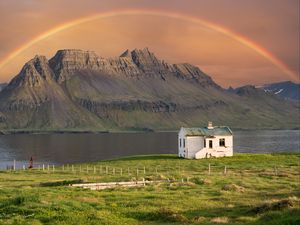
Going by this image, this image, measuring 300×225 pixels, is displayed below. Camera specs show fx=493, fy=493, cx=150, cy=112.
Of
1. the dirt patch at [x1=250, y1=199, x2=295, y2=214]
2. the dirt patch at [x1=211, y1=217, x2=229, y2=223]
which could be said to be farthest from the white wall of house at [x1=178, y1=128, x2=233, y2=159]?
the dirt patch at [x1=211, y1=217, x2=229, y2=223]

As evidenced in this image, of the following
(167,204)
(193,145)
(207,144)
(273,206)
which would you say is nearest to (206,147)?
(207,144)

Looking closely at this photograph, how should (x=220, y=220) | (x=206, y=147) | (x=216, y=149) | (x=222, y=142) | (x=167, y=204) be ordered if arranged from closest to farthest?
(x=220, y=220)
(x=167, y=204)
(x=206, y=147)
(x=216, y=149)
(x=222, y=142)

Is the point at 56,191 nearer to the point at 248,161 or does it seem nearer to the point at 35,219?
the point at 35,219

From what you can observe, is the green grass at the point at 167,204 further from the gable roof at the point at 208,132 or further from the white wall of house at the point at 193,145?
the gable roof at the point at 208,132

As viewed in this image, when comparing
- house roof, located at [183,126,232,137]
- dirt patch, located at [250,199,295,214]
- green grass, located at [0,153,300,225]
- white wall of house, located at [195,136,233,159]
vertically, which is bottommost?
green grass, located at [0,153,300,225]

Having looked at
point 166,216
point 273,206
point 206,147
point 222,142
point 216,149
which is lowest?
point 166,216

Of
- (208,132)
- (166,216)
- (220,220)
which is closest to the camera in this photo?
(220,220)

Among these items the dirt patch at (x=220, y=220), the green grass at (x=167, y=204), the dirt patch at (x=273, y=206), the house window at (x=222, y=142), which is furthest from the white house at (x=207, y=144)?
the dirt patch at (x=220, y=220)

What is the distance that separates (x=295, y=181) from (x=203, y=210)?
25691mm

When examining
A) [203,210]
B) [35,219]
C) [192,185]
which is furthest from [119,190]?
[35,219]

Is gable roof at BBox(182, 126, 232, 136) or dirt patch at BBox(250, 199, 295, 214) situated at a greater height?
gable roof at BBox(182, 126, 232, 136)

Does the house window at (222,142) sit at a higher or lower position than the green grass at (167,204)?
higher

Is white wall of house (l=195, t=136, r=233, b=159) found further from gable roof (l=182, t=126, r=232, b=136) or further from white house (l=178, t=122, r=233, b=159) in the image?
gable roof (l=182, t=126, r=232, b=136)

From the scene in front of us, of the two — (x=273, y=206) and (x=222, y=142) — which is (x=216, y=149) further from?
(x=273, y=206)
